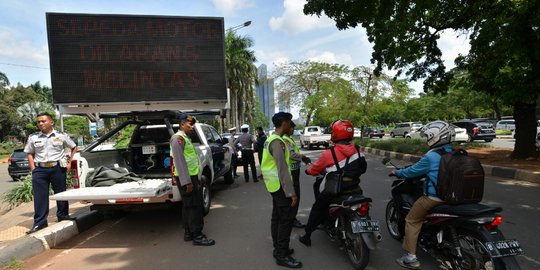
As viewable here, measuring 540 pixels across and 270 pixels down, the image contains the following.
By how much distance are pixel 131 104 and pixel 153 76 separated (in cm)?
63

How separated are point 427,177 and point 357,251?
1.05 metres

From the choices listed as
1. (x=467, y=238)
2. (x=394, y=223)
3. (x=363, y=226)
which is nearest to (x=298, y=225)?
(x=394, y=223)

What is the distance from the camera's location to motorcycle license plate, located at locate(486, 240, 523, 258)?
270 cm

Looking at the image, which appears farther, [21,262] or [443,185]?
[21,262]

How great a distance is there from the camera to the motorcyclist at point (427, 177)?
3.31 meters

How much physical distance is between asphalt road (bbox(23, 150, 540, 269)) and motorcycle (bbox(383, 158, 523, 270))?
0.35 metres

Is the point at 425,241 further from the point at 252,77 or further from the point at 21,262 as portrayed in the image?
the point at 252,77

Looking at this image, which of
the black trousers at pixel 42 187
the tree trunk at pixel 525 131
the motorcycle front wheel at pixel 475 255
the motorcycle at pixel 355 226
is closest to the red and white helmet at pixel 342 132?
the motorcycle at pixel 355 226

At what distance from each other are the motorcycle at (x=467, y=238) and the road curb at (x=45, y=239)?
15.3 ft

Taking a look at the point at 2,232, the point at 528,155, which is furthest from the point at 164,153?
the point at 528,155

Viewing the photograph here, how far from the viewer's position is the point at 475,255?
3.00 meters

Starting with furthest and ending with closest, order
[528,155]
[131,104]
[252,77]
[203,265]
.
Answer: [252,77] < [528,155] < [131,104] < [203,265]

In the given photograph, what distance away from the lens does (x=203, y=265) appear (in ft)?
12.6

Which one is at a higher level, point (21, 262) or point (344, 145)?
point (344, 145)
